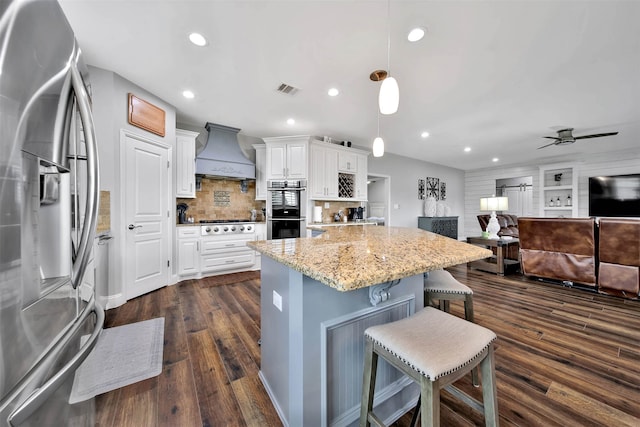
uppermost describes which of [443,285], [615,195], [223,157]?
[223,157]

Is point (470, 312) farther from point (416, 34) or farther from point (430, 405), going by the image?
point (416, 34)

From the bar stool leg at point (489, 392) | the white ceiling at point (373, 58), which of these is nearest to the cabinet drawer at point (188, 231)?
the white ceiling at point (373, 58)

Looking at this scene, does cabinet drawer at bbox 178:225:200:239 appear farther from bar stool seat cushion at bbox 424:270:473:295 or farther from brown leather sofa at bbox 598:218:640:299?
brown leather sofa at bbox 598:218:640:299

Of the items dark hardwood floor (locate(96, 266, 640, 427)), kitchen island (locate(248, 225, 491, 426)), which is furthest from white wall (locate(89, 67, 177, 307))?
kitchen island (locate(248, 225, 491, 426))

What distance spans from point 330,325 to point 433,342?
42 centimetres

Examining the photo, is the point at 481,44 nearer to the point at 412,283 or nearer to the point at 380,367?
the point at 412,283

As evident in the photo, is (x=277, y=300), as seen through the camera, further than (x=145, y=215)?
No

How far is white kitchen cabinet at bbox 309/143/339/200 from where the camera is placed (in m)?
4.37

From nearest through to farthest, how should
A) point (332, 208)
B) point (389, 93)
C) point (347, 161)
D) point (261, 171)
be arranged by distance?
point (389, 93)
point (261, 171)
point (347, 161)
point (332, 208)

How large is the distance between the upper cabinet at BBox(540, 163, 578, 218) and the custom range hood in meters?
7.82

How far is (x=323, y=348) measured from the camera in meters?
1.06

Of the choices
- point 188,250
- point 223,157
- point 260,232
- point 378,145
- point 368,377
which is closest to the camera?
point 368,377

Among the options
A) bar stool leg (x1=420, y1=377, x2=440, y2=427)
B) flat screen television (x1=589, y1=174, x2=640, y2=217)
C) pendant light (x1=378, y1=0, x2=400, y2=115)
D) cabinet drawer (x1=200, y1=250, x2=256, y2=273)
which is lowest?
cabinet drawer (x1=200, y1=250, x2=256, y2=273)

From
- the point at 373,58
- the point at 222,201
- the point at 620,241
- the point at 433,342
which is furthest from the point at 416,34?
the point at 222,201
